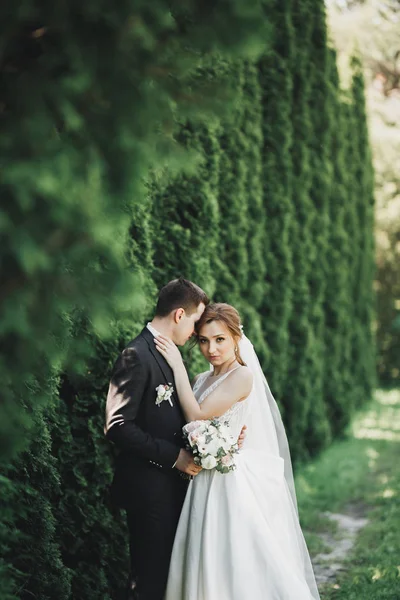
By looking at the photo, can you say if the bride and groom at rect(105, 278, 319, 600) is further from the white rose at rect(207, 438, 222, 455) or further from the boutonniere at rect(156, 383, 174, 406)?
the white rose at rect(207, 438, 222, 455)

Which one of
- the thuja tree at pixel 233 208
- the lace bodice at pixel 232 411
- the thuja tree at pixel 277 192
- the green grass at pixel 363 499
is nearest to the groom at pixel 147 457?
the lace bodice at pixel 232 411

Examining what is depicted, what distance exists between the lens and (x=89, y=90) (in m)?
2.01

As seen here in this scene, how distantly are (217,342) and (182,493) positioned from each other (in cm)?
82

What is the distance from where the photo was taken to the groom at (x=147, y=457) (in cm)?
365

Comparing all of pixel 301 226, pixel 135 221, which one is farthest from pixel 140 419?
pixel 301 226

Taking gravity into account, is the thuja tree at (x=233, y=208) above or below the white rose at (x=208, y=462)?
above

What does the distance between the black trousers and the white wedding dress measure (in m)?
0.06

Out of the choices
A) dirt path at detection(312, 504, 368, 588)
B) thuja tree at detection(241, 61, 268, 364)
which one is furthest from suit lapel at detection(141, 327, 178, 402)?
thuja tree at detection(241, 61, 268, 364)

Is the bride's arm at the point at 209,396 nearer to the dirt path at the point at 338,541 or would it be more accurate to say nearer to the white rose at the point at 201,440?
the white rose at the point at 201,440

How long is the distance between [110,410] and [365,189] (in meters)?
10.2

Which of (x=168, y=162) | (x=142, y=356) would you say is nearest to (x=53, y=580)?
(x=142, y=356)

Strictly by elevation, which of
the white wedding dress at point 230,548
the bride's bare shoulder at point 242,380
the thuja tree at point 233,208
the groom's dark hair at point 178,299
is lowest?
the white wedding dress at point 230,548

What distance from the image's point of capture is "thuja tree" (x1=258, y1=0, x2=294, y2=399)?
8.14m

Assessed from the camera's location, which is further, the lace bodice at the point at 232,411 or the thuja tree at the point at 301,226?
the thuja tree at the point at 301,226
